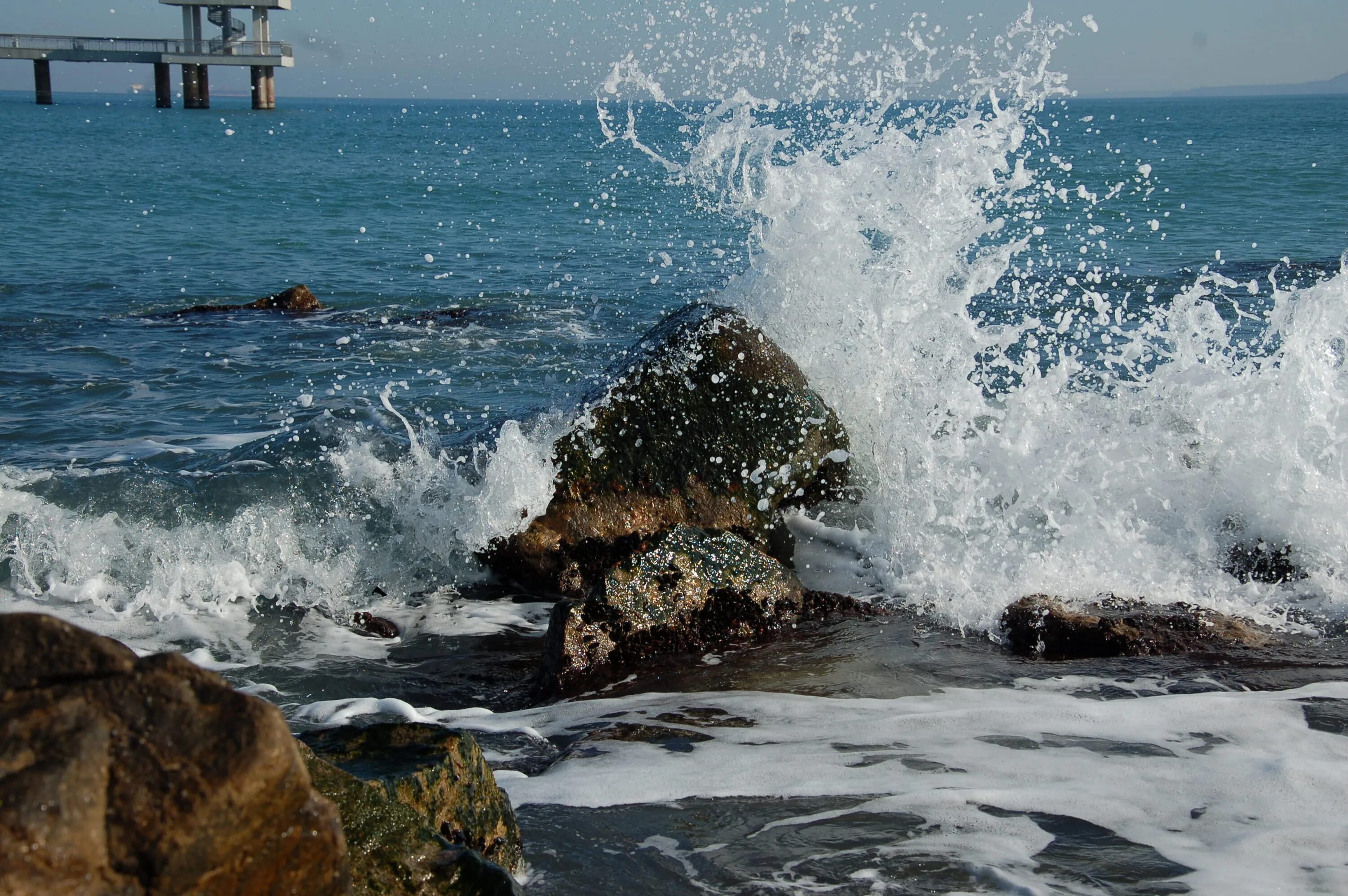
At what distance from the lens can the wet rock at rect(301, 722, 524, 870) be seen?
261 cm

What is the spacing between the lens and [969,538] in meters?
5.44

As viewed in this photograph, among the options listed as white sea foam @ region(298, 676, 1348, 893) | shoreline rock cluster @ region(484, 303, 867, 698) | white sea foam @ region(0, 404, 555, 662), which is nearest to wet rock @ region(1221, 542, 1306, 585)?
white sea foam @ region(298, 676, 1348, 893)

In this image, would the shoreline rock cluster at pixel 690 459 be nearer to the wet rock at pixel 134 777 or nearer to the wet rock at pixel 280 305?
the wet rock at pixel 134 777

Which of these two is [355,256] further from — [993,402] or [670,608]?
[670,608]

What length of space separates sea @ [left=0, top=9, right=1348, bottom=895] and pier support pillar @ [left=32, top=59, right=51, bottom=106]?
52613 millimetres

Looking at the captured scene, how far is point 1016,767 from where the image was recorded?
11.4 ft

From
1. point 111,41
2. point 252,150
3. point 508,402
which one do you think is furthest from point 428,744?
point 111,41

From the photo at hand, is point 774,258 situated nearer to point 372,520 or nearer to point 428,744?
point 372,520

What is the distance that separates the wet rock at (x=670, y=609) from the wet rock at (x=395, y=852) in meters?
1.79

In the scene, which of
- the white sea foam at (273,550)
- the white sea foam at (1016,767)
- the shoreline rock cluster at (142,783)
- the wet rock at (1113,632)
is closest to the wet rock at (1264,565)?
the wet rock at (1113,632)

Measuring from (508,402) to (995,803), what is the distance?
5868mm

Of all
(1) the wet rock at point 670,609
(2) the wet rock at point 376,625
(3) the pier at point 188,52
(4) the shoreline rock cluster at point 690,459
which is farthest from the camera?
(3) the pier at point 188,52

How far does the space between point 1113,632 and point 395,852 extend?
305 cm

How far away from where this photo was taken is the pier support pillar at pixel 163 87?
57.8 meters
